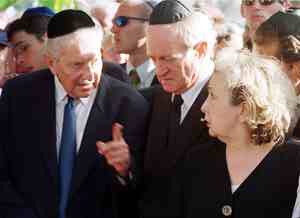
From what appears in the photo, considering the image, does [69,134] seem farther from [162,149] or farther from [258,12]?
[258,12]

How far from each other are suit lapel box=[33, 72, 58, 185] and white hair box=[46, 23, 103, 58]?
216mm

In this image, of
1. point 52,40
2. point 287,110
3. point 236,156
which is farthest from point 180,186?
point 52,40

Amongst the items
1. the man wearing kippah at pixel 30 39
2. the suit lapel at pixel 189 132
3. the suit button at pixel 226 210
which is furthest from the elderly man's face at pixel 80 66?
the man wearing kippah at pixel 30 39

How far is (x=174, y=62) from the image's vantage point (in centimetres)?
416

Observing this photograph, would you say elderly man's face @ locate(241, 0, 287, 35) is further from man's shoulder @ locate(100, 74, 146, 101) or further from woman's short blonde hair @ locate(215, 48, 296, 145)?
woman's short blonde hair @ locate(215, 48, 296, 145)

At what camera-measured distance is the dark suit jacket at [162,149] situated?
4.12 metres

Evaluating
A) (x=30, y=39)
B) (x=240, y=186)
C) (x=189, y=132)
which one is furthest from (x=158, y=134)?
(x=30, y=39)

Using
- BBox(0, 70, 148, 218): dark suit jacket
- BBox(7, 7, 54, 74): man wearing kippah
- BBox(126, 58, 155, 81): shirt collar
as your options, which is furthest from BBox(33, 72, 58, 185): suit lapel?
BBox(126, 58, 155, 81): shirt collar

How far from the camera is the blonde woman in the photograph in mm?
3609

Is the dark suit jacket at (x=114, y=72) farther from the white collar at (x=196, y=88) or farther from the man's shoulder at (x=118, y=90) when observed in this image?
the white collar at (x=196, y=88)

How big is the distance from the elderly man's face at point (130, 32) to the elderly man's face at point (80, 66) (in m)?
1.53

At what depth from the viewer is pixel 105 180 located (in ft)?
14.4

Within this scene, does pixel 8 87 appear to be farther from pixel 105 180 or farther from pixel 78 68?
pixel 105 180

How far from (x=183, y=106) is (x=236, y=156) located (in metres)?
0.56
